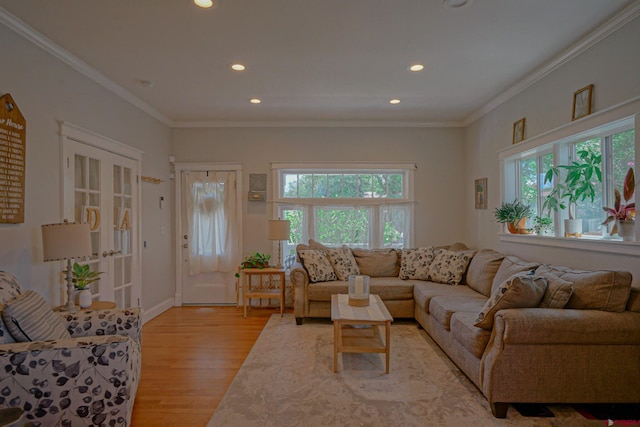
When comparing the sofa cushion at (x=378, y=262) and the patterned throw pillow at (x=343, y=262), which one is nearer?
the patterned throw pillow at (x=343, y=262)

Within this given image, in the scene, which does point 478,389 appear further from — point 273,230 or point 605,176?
point 273,230

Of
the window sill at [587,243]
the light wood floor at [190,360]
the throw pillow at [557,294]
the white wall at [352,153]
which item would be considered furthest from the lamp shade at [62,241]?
the window sill at [587,243]

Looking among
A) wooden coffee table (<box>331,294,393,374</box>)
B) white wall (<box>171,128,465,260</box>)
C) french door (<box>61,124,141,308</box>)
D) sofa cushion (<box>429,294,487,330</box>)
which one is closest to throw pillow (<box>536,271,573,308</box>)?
sofa cushion (<box>429,294,487,330</box>)

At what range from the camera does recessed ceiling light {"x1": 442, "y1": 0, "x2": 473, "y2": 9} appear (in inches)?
91.4

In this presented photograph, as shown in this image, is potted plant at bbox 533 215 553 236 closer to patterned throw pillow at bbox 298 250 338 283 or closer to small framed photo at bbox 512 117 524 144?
small framed photo at bbox 512 117 524 144

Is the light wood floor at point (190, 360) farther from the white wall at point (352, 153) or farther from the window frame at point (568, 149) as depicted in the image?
the window frame at point (568, 149)

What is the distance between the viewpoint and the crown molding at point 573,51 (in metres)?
2.46

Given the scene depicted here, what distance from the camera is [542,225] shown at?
3646mm

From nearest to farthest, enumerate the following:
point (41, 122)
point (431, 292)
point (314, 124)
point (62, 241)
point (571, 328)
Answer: point (571, 328), point (62, 241), point (41, 122), point (431, 292), point (314, 124)

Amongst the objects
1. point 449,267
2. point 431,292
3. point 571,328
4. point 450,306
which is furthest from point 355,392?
point 449,267

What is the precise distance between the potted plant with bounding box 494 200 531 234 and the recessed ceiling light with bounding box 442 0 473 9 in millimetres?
2308

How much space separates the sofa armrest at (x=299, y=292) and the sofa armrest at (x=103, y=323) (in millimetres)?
1956

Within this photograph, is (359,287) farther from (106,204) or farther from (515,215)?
(106,204)

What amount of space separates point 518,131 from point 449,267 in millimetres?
1696
